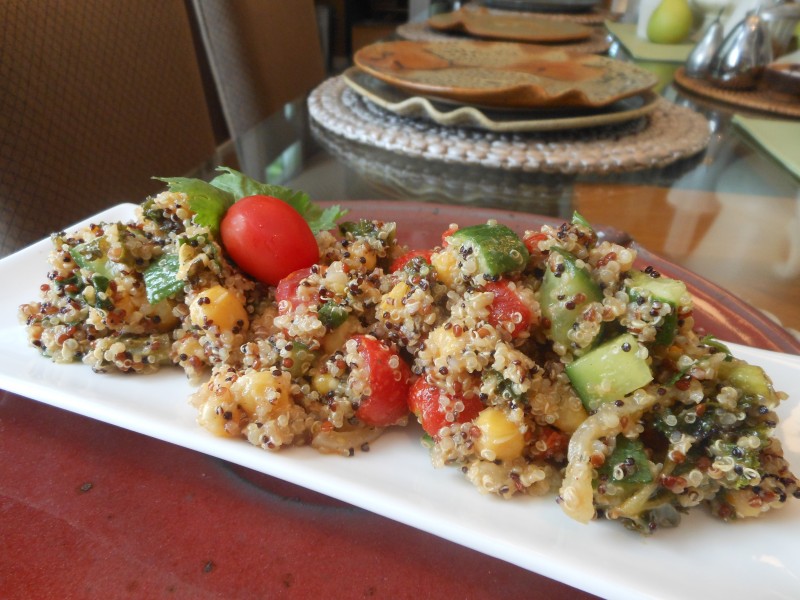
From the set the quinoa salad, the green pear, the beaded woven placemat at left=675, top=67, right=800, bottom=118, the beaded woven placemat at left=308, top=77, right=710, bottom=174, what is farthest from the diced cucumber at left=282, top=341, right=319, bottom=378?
the green pear

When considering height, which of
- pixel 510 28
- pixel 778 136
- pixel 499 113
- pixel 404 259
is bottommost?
pixel 510 28

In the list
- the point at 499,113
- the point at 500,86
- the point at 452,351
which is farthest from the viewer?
the point at 499,113

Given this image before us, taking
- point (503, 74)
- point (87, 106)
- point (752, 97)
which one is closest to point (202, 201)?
point (87, 106)

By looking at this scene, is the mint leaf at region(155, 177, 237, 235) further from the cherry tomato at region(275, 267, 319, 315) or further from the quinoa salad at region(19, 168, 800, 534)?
→ the cherry tomato at region(275, 267, 319, 315)

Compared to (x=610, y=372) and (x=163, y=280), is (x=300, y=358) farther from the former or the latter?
(x=610, y=372)

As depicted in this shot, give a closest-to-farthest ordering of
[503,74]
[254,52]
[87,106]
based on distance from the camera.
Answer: [87,106], [503,74], [254,52]

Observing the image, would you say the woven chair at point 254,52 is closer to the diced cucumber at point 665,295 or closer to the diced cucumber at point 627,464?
the diced cucumber at point 665,295

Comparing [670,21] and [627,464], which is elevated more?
[627,464]
